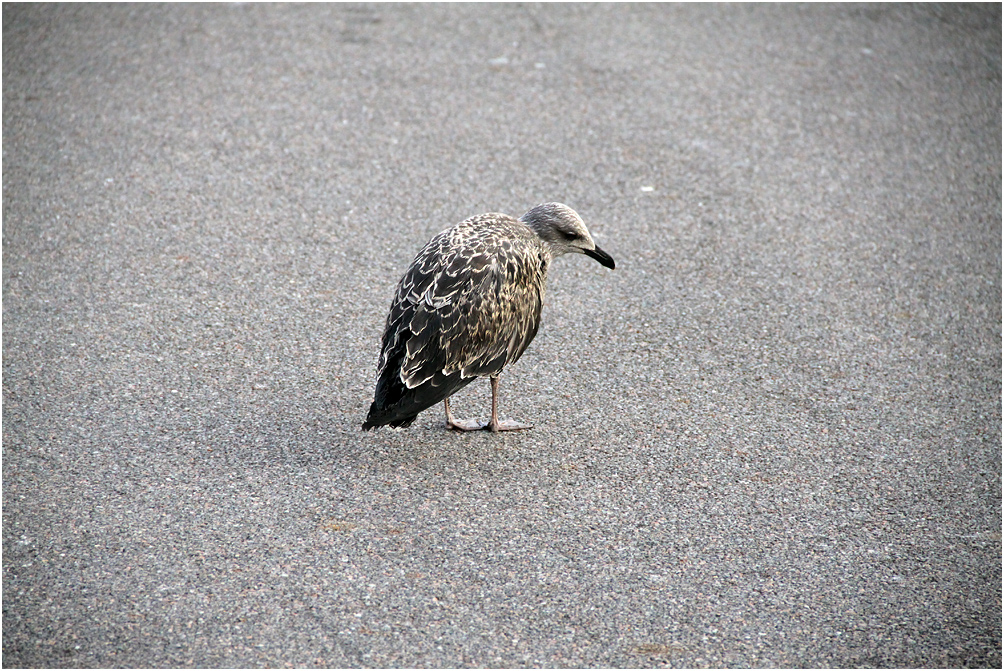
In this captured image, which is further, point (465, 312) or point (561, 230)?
point (561, 230)

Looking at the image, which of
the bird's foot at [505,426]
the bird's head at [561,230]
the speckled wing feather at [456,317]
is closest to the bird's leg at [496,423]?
the bird's foot at [505,426]

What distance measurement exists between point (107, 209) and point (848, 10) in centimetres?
741

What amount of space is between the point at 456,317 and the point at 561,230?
2.53 feet

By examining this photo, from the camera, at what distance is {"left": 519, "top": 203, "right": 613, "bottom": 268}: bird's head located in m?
4.78

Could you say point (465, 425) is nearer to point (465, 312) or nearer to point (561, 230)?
point (465, 312)

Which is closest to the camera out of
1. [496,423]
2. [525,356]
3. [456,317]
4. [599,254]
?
[456,317]

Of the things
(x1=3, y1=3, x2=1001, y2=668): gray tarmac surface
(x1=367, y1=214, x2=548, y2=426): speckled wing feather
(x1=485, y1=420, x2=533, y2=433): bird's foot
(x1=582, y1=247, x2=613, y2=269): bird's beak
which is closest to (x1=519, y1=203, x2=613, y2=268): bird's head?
(x1=582, y1=247, x2=613, y2=269): bird's beak

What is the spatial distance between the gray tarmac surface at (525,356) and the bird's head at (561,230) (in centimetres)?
74

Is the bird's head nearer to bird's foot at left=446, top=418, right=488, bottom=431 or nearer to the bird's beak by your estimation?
the bird's beak

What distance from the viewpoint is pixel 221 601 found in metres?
3.62

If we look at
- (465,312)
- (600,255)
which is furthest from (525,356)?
(465,312)

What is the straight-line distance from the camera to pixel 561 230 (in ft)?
15.8

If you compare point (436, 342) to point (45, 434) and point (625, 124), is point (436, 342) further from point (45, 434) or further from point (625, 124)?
point (625, 124)

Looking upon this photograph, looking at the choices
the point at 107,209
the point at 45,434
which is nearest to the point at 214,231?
the point at 107,209
